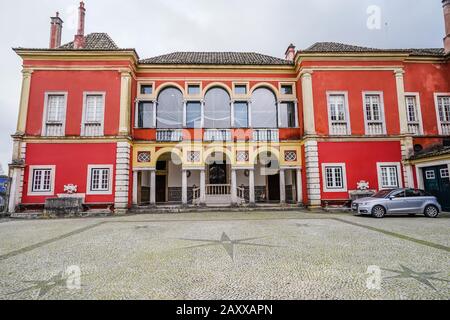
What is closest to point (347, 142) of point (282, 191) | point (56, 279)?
point (282, 191)

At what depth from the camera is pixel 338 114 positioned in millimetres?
15781

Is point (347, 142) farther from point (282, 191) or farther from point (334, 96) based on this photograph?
point (282, 191)

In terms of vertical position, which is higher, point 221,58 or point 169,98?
Result: point 221,58

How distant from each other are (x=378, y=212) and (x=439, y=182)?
5.59 metres

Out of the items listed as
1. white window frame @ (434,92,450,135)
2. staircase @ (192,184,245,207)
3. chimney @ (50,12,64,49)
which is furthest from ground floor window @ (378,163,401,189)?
chimney @ (50,12,64,49)

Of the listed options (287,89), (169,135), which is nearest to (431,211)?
(287,89)

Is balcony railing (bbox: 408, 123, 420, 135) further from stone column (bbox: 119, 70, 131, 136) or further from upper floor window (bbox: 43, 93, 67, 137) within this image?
upper floor window (bbox: 43, 93, 67, 137)

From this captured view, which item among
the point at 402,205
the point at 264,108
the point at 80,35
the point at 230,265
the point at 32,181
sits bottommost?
the point at 230,265

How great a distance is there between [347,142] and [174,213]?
39.8 feet

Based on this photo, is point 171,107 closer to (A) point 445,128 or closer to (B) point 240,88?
(B) point 240,88

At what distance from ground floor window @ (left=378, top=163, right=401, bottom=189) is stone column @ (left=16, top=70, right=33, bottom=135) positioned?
22826mm

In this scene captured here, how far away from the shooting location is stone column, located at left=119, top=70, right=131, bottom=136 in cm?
1512

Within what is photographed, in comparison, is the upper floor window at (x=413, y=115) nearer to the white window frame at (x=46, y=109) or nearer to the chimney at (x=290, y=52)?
the chimney at (x=290, y=52)

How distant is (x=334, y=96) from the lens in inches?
628
